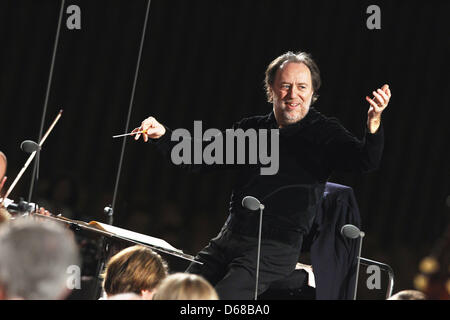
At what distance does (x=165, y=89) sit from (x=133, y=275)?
2.40 metres

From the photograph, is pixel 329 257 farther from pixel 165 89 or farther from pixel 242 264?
pixel 165 89

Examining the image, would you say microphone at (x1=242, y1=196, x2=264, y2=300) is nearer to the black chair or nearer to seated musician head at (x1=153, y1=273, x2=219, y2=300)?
the black chair

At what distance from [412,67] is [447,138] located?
43 cm

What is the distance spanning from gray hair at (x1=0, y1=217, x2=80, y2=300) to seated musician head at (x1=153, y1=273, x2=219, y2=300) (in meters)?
0.47

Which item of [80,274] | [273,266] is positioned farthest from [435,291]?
[80,274]

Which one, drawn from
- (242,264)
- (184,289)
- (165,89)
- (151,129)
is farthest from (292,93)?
(165,89)

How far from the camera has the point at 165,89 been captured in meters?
4.41

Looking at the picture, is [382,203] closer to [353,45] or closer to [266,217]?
[353,45]

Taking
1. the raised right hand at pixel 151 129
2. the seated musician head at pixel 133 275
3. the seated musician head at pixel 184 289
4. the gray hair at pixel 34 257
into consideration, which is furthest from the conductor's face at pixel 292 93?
the gray hair at pixel 34 257

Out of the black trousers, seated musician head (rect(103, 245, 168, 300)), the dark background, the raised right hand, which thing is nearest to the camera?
seated musician head (rect(103, 245, 168, 300))

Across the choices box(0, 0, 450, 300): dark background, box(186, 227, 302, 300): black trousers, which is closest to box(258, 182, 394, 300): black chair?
box(186, 227, 302, 300): black trousers

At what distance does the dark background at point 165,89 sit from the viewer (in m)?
4.02

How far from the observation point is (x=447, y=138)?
12.7 feet

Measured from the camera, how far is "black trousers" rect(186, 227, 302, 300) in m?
2.34
